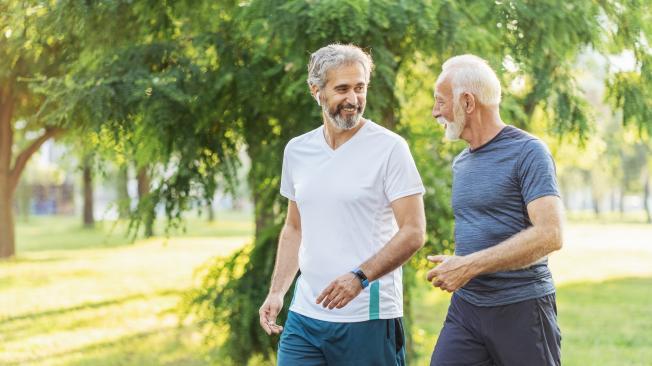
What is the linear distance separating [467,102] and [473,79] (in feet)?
0.32

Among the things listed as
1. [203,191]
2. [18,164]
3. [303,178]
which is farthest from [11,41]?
[18,164]

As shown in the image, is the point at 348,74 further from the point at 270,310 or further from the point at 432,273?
the point at 270,310

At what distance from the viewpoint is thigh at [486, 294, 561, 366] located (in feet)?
12.1

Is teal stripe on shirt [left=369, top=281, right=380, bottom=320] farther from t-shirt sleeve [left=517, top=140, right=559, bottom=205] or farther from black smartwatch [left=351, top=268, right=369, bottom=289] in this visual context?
t-shirt sleeve [left=517, top=140, right=559, bottom=205]

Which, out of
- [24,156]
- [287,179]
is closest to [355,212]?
→ [287,179]

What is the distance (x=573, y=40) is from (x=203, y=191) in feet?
10.9

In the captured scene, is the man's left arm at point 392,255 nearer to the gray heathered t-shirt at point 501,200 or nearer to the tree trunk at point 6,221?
the gray heathered t-shirt at point 501,200

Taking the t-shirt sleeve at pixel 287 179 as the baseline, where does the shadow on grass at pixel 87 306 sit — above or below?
below

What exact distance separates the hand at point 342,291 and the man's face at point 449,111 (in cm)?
70

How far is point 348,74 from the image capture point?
149 inches

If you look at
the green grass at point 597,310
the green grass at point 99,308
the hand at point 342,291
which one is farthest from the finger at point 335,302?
the green grass at point 99,308

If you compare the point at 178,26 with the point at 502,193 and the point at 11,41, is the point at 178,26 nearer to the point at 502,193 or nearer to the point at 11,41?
the point at 11,41

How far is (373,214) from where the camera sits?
3.72 m

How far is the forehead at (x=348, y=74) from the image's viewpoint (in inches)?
149
